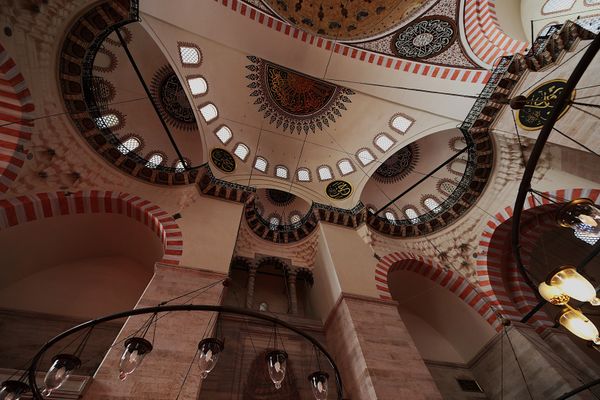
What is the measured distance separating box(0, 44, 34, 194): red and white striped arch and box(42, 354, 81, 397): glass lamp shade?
5.39 metres

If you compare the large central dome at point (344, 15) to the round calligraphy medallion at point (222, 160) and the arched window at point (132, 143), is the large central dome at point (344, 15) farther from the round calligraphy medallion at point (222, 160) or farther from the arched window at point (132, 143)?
the arched window at point (132, 143)

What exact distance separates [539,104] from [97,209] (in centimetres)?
1067

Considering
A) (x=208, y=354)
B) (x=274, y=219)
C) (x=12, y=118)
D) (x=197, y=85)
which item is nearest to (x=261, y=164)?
(x=274, y=219)

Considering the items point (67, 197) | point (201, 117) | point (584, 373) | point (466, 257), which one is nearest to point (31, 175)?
point (67, 197)

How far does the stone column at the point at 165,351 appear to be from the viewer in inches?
166

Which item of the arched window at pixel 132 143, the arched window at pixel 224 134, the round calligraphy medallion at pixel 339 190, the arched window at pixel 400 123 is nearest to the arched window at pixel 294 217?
the round calligraphy medallion at pixel 339 190

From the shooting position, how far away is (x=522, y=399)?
6.58 m

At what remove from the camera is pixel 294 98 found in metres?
10.4

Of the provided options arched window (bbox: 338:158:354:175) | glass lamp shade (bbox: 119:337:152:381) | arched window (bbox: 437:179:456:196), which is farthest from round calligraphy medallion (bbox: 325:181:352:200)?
glass lamp shade (bbox: 119:337:152:381)

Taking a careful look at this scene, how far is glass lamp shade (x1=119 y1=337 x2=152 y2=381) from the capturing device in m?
2.63

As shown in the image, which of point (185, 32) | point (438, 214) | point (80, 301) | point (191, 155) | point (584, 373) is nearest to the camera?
point (584, 373)

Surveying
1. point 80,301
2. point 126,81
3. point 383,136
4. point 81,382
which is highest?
point 126,81

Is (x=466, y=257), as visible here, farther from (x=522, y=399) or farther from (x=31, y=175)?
(x=31, y=175)

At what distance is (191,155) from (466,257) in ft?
31.8
